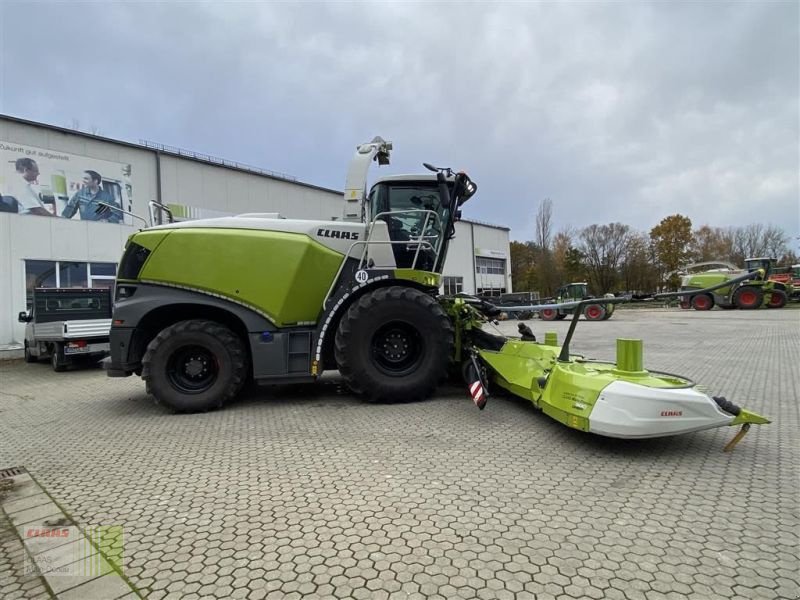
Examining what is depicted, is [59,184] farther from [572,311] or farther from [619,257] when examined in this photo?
[619,257]

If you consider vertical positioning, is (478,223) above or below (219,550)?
above

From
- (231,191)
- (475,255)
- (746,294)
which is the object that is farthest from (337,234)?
(475,255)

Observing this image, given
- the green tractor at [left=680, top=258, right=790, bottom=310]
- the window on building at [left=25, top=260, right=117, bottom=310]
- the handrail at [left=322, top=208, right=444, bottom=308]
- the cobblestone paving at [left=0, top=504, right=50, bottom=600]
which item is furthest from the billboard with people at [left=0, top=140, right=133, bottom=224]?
the green tractor at [left=680, top=258, right=790, bottom=310]

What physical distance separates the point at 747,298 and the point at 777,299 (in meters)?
1.57

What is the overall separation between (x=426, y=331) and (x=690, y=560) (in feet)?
11.8

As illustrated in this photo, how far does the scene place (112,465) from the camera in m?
3.76

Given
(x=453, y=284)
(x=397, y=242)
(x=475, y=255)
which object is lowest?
(x=453, y=284)

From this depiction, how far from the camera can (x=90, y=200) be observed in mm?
14695

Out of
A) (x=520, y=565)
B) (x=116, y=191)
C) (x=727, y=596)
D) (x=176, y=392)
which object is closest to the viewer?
(x=727, y=596)

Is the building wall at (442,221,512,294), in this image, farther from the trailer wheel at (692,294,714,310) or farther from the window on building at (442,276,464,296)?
the trailer wheel at (692,294,714,310)

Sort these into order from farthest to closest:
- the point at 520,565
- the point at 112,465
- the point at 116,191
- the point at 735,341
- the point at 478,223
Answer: the point at 478,223 → the point at 116,191 → the point at 735,341 → the point at 112,465 → the point at 520,565

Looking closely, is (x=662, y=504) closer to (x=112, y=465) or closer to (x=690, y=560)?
(x=690, y=560)

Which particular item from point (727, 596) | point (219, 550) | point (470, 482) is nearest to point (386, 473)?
point (470, 482)

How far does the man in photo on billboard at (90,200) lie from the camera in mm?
14367
